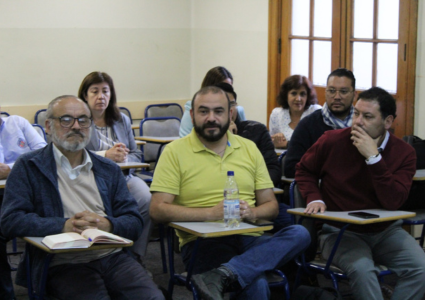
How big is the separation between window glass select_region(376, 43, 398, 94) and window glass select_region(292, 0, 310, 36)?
104cm

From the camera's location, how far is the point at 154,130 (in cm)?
555

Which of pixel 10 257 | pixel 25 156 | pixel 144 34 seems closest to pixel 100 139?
pixel 10 257

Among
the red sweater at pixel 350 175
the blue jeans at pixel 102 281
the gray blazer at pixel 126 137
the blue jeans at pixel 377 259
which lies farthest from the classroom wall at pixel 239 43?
the blue jeans at pixel 102 281

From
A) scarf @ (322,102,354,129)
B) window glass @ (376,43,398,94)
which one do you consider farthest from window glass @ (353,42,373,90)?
scarf @ (322,102,354,129)

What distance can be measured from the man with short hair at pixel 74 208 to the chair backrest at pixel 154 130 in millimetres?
2588

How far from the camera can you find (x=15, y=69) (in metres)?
6.29

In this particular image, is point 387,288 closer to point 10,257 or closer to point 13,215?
point 13,215

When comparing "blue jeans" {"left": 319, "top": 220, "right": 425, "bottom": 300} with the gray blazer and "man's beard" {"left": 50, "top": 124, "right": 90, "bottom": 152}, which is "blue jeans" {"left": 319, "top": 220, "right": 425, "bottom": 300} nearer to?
"man's beard" {"left": 50, "top": 124, "right": 90, "bottom": 152}

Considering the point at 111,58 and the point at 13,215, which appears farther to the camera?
the point at 111,58

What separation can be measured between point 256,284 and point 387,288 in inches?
50.9

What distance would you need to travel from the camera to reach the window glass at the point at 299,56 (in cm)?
587

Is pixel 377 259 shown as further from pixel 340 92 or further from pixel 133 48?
pixel 133 48

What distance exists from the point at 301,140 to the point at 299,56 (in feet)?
7.56

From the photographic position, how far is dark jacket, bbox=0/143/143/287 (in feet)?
8.28
